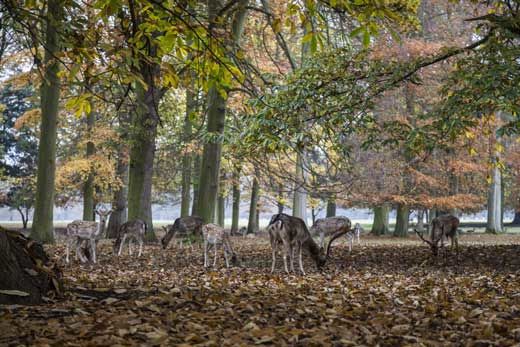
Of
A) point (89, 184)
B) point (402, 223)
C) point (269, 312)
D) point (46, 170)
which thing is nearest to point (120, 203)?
point (89, 184)

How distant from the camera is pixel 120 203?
2305 centimetres

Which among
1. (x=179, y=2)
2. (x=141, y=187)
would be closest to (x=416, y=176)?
(x=141, y=187)

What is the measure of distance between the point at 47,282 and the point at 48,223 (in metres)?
10.0

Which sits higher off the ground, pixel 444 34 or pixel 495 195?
pixel 444 34

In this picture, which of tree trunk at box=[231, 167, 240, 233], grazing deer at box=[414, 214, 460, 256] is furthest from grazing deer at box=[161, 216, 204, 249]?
tree trunk at box=[231, 167, 240, 233]

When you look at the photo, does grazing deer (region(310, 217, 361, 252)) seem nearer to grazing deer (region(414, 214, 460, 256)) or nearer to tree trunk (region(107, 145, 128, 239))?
grazing deer (region(414, 214, 460, 256))

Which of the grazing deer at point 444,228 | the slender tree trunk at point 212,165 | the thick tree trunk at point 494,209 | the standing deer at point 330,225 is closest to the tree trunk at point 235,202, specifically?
the slender tree trunk at point 212,165

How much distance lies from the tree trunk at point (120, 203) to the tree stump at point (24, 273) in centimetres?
1494

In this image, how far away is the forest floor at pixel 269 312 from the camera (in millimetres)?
4605

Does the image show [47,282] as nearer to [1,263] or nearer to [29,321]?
[1,263]

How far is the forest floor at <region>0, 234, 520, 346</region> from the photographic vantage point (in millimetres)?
4605

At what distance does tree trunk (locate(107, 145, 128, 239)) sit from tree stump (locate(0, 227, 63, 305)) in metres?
14.9

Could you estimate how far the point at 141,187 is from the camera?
695 inches

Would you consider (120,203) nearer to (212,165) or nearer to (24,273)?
(212,165)
